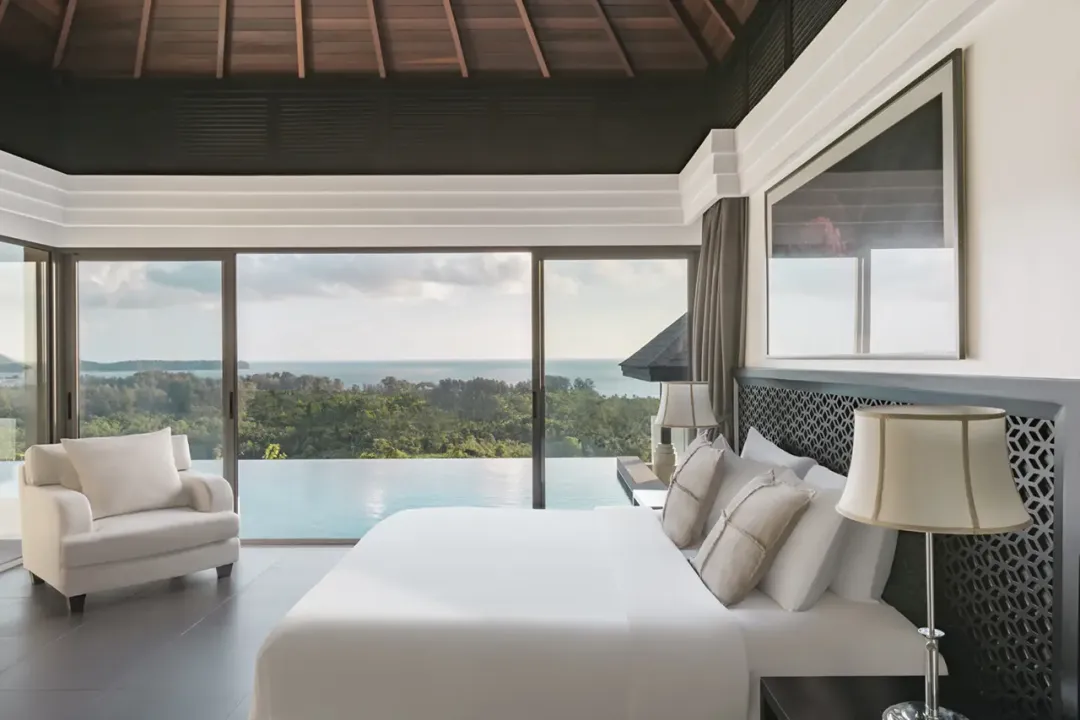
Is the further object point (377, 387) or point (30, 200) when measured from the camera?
point (377, 387)

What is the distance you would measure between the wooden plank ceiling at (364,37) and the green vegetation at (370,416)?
222 cm

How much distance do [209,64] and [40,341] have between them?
2291 millimetres

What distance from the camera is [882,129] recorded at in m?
2.52

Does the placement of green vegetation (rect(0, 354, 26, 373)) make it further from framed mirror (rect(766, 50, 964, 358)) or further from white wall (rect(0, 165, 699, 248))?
framed mirror (rect(766, 50, 964, 358))

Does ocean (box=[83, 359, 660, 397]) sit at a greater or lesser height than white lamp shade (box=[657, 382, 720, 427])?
greater

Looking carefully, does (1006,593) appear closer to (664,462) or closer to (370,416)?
(664,462)

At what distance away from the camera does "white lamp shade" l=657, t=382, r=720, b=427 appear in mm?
4164

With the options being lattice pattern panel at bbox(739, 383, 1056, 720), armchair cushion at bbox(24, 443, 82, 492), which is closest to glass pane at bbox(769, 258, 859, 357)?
lattice pattern panel at bbox(739, 383, 1056, 720)

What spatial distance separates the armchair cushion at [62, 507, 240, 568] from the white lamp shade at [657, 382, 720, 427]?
275 centimetres

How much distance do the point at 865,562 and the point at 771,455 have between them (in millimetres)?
1018

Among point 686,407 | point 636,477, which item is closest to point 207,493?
point 636,477

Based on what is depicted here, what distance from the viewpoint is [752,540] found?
7.97 feet

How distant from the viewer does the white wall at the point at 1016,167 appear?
5.48 ft

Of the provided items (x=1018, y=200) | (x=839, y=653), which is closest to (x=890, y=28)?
(x=1018, y=200)
